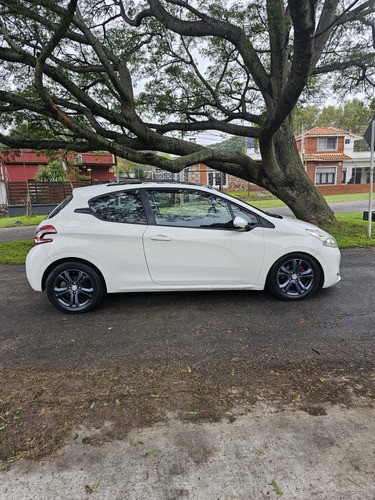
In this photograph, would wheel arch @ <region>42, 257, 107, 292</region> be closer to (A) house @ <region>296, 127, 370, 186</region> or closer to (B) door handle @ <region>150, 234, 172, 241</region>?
(B) door handle @ <region>150, 234, 172, 241</region>

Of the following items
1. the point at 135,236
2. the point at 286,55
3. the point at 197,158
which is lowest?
the point at 135,236

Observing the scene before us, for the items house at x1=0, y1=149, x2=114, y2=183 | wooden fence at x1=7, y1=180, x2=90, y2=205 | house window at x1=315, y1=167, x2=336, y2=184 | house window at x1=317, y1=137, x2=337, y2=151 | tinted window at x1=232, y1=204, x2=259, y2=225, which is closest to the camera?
tinted window at x1=232, y1=204, x2=259, y2=225

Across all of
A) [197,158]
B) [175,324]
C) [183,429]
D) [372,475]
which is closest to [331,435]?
[372,475]

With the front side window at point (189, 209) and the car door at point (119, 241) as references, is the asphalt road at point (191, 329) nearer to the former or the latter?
the car door at point (119, 241)

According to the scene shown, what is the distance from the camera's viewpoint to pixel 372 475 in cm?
173

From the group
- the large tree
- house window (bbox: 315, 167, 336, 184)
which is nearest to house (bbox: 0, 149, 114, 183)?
the large tree

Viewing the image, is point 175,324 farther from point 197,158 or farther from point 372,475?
point 197,158

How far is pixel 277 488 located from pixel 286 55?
949 centimetres

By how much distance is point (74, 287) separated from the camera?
13.2 ft

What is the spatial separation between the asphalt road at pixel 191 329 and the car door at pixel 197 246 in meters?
0.40

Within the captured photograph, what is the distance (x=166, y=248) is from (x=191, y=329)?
1088mm

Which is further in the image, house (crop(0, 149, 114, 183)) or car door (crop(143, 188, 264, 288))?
house (crop(0, 149, 114, 183))

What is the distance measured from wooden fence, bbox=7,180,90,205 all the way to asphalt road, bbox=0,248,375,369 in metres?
16.2

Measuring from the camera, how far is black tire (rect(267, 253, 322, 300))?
4.21m
